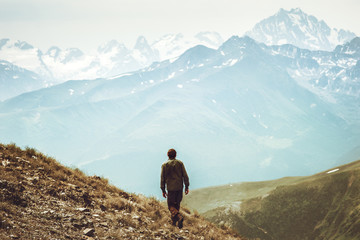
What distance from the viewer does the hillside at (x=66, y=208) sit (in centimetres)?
871

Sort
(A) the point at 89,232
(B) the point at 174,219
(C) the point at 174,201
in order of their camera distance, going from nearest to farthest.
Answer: (A) the point at 89,232 → (C) the point at 174,201 → (B) the point at 174,219

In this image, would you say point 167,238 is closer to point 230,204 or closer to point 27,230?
point 27,230

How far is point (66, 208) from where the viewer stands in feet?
34.8

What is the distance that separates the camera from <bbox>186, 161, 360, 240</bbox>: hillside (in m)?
71.1

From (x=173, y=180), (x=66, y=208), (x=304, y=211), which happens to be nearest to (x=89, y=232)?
(x=66, y=208)

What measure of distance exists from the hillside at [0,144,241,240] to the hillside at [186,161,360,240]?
6283 cm

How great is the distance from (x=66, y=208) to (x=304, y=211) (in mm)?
87231

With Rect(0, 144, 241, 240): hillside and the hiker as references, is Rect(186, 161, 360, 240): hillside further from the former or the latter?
Rect(0, 144, 241, 240): hillside

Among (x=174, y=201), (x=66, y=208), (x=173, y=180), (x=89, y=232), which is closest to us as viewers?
(x=89, y=232)

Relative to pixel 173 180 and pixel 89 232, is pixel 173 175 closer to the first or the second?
pixel 173 180

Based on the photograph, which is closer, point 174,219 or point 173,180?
point 173,180

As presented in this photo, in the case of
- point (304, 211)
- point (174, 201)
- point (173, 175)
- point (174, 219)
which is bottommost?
point (304, 211)

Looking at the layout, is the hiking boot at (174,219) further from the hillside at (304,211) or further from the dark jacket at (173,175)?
the hillside at (304,211)

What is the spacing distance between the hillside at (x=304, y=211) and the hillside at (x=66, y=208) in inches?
2473
